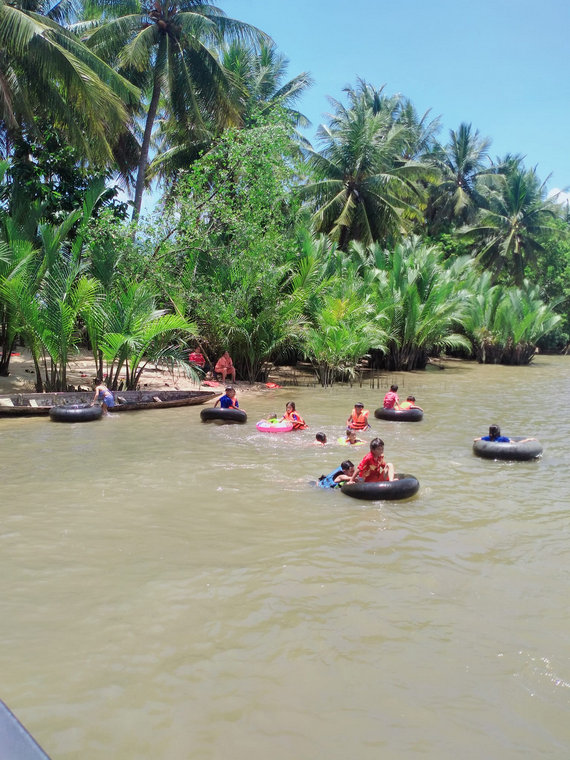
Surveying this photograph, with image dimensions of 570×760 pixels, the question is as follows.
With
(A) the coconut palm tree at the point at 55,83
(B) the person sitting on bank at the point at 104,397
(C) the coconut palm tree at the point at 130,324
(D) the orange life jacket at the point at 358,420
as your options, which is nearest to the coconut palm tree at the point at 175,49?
(A) the coconut palm tree at the point at 55,83

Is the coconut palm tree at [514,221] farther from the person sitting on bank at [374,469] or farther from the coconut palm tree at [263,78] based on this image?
the person sitting on bank at [374,469]

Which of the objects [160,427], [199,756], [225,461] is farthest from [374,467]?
[160,427]

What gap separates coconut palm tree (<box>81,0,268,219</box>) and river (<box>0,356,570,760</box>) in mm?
18491

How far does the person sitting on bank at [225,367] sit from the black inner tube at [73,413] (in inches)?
279

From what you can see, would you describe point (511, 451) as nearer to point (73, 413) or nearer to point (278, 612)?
point (278, 612)

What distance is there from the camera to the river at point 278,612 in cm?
401

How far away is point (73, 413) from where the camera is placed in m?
13.8

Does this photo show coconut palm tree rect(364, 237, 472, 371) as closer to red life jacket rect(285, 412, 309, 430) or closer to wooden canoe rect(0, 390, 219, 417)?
wooden canoe rect(0, 390, 219, 417)

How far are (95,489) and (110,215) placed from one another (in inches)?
475

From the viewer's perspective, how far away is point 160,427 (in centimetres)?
1398

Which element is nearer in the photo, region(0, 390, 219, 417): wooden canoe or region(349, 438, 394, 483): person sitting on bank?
region(349, 438, 394, 483): person sitting on bank

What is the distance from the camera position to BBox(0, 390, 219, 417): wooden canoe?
14320 millimetres

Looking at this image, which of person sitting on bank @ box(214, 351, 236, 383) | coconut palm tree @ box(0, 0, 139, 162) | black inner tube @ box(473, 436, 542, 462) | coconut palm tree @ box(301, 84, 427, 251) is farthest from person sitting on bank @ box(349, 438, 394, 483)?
coconut palm tree @ box(301, 84, 427, 251)

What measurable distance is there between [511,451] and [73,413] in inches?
356
